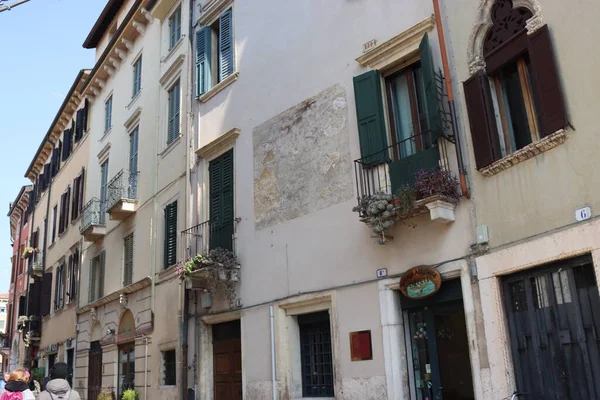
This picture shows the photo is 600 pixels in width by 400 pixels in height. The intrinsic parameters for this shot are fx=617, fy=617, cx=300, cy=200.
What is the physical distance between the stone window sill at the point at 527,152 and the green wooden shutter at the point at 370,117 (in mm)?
1982

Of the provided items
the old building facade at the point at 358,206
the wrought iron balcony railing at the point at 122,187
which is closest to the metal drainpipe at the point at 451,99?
the old building facade at the point at 358,206

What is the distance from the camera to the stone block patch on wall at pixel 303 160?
10844 mm

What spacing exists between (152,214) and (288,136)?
20.8 feet

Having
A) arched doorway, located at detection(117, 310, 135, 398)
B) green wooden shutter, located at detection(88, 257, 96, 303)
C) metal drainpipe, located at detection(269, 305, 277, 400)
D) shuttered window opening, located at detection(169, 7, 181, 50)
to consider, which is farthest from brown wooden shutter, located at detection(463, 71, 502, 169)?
green wooden shutter, located at detection(88, 257, 96, 303)

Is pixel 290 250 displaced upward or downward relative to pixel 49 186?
downward

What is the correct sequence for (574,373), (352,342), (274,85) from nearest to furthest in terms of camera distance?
(574,373), (352,342), (274,85)

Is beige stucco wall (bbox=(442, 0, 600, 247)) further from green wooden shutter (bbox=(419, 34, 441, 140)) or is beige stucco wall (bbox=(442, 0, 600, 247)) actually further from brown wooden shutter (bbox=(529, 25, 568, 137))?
green wooden shutter (bbox=(419, 34, 441, 140))

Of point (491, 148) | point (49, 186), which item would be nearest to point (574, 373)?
point (491, 148)

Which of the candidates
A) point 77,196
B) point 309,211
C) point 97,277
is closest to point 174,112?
point 309,211

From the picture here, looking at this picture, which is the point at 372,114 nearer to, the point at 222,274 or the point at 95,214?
the point at 222,274

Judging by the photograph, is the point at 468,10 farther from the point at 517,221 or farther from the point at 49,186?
the point at 49,186

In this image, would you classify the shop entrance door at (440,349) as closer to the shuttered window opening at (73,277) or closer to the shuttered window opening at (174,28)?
the shuttered window opening at (174,28)

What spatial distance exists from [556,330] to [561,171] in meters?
1.89

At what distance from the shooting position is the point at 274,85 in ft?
41.9
